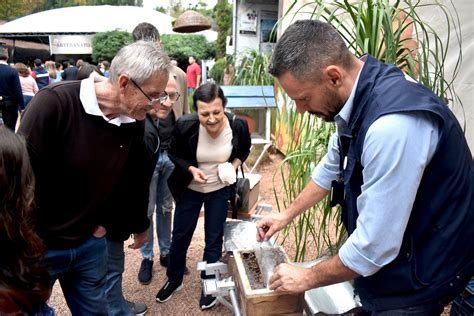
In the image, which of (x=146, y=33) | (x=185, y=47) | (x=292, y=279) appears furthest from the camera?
(x=185, y=47)

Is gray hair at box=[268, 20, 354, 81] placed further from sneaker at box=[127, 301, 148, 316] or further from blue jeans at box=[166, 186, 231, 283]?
sneaker at box=[127, 301, 148, 316]

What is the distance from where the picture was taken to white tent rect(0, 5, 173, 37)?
2014cm

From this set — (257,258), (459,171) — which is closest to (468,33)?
(459,171)

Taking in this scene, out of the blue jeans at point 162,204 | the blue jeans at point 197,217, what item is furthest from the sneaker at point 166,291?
the blue jeans at point 162,204

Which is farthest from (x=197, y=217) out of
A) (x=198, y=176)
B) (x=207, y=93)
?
(x=207, y=93)

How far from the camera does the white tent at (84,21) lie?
66.1 ft

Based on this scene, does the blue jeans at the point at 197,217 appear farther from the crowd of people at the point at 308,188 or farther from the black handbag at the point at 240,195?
the crowd of people at the point at 308,188

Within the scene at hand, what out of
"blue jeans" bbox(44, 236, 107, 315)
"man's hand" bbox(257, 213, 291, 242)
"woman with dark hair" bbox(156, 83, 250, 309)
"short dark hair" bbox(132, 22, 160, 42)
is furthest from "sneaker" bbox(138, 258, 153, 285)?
"short dark hair" bbox(132, 22, 160, 42)

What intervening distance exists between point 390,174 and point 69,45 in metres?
22.1

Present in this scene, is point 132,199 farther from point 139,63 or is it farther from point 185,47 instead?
point 185,47

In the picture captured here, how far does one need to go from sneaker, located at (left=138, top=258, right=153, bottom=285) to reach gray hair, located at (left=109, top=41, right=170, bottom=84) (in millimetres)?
1998

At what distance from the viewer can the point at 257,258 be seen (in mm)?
1932

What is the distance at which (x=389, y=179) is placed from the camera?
108cm

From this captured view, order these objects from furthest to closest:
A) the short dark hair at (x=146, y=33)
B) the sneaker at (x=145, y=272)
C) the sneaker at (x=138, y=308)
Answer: the sneaker at (x=145, y=272)
the short dark hair at (x=146, y=33)
the sneaker at (x=138, y=308)
